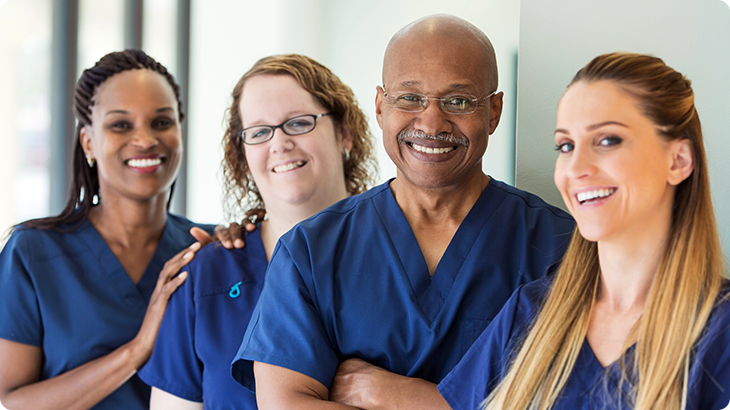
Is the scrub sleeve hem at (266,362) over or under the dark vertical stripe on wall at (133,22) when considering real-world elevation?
under

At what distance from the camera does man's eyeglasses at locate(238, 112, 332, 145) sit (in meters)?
1.79

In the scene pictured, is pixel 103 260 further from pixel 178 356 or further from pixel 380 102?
pixel 380 102

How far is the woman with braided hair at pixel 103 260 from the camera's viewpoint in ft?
5.89

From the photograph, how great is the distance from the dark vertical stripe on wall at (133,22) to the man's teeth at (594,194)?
9.53ft

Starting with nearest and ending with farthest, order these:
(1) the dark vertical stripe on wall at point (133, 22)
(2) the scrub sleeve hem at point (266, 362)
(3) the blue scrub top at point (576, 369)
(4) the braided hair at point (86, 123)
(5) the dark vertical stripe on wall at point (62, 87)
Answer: (3) the blue scrub top at point (576, 369) → (2) the scrub sleeve hem at point (266, 362) → (4) the braided hair at point (86, 123) → (5) the dark vertical stripe on wall at point (62, 87) → (1) the dark vertical stripe on wall at point (133, 22)

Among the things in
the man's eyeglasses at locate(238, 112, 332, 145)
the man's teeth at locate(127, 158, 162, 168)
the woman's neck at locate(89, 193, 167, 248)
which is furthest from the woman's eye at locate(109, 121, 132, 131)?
the man's eyeglasses at locate(238, 112, 332, 145)

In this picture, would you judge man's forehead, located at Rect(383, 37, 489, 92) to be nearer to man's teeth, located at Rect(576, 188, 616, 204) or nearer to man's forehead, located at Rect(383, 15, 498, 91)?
man's forehead, located at Rect(383, 15, 498, 91)

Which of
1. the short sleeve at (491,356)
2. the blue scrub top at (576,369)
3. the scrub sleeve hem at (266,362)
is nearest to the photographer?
the blue scrub top at (576,369)

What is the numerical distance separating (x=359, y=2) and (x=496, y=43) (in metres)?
1.40

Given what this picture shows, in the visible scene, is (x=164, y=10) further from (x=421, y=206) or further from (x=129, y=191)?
(x=421, y=206)

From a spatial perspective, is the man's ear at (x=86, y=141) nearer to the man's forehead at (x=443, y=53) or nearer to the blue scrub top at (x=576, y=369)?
the man's forehead at (x=443, y=53)

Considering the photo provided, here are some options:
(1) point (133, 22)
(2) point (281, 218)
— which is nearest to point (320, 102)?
(2) point (281, 218)

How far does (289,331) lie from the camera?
133cm

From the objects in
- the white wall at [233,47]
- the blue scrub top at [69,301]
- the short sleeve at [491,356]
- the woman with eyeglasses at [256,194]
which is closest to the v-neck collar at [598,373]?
the short sleeve at [491,356]
